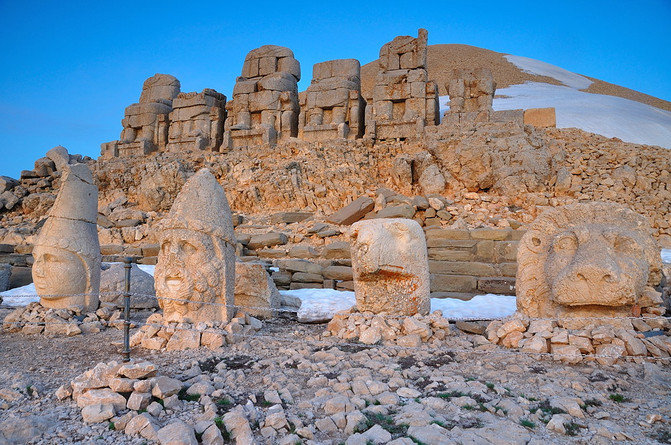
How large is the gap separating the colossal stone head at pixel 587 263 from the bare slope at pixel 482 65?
3327 centimetres

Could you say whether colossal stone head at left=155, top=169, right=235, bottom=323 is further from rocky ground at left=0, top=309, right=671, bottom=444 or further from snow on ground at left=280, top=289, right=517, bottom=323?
snow on ground at left=280, top=289, right=517, bottom=323

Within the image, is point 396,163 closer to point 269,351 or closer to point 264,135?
point 264,135

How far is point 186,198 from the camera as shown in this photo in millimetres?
5242

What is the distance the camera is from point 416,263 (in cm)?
529

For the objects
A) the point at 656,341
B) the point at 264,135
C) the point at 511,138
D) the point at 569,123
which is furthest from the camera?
the point at 569,123

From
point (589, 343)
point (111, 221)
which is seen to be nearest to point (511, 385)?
point (589, 343)

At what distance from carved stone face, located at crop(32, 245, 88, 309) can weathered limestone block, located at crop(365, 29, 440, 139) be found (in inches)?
407

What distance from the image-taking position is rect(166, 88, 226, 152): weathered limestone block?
1752cm

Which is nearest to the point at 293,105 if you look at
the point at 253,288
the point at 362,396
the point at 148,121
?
the point at 148,121

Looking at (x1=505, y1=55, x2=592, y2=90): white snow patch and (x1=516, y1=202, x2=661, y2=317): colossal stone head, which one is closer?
(x1=516, y1=202, x2=661, y2=317): colossal stone head

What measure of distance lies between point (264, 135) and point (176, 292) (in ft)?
38.3

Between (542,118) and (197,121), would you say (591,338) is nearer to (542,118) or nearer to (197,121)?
(542,118)

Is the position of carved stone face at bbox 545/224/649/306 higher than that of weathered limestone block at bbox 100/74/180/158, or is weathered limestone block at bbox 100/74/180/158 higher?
weathered limestone block at bbox 100/74/180/158

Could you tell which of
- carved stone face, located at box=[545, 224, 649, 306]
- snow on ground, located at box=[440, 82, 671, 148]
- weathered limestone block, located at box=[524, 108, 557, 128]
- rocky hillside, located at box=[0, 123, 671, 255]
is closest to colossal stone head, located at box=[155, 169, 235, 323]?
carved stone face, located at box=[545, 224, 649, 306]
